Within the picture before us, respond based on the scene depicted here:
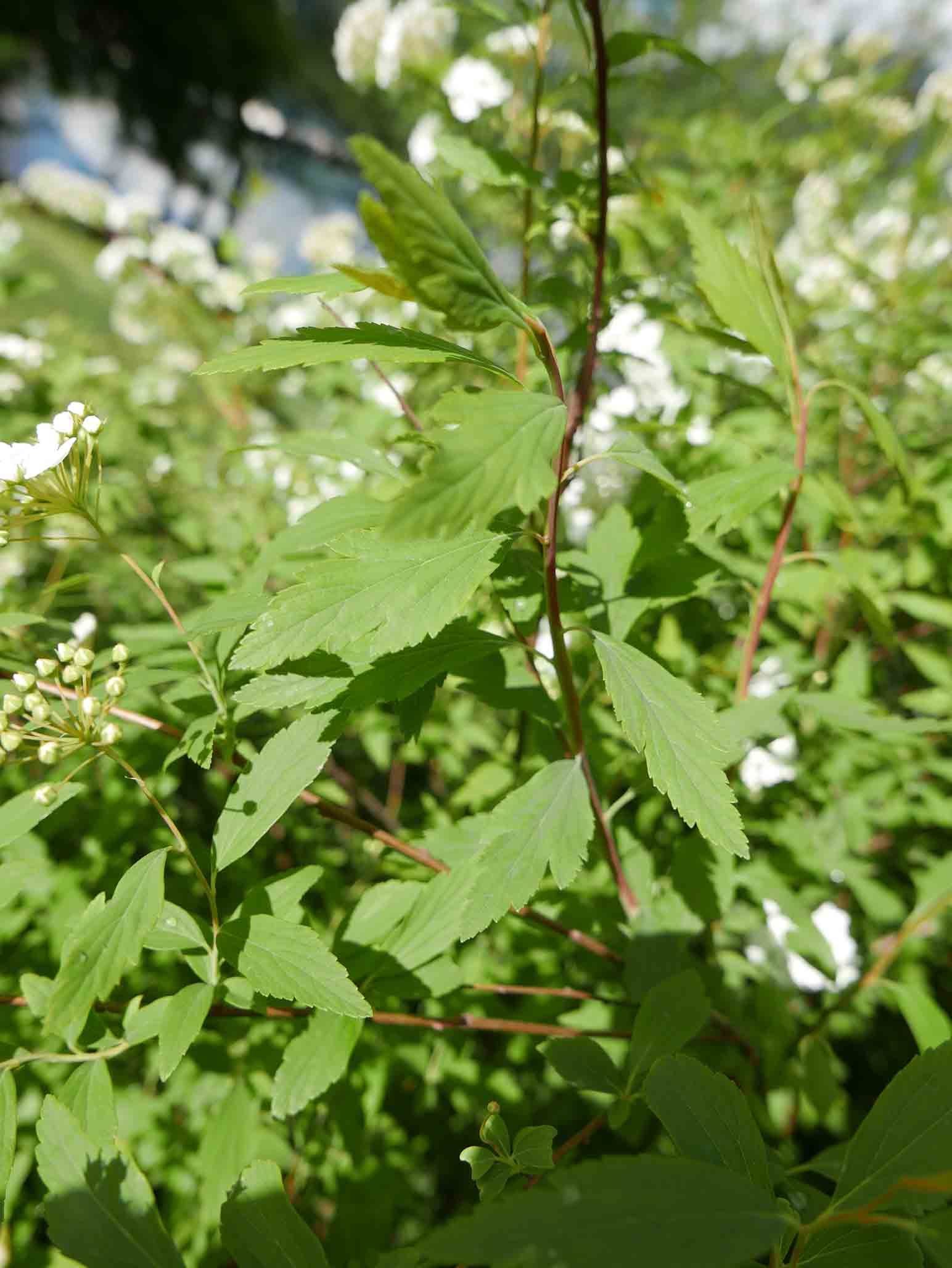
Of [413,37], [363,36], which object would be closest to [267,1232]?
[413,37]

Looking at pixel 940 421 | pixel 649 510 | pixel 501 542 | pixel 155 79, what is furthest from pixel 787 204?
pixel 155 79

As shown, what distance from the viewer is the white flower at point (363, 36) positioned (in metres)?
2.41

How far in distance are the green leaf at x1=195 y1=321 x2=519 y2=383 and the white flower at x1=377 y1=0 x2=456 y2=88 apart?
6.29ft

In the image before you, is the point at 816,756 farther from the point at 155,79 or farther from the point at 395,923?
the point at 155,79

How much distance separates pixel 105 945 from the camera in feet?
2.30

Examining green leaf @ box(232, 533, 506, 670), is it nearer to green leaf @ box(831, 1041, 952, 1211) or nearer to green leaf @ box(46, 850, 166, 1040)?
green leaf @ box(46, 850, 166, 1040)

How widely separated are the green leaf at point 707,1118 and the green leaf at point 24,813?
0.62 metres

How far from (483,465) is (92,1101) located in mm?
782

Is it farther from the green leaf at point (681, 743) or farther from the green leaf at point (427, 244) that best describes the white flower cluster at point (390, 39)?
the green leaf at point (681, 743)

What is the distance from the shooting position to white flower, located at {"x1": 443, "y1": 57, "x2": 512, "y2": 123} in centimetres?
159

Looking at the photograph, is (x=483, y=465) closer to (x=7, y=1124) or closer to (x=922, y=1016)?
(x=7, y=1124)

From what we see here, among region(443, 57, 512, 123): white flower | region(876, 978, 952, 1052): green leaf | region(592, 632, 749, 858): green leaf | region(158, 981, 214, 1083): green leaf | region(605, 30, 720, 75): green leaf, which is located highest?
region(443, 57, 512, 123): white flower

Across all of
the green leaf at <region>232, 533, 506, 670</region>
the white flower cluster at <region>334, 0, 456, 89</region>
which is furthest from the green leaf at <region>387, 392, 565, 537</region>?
the white flower cluster at <region>334, 0, 456, 89</region>

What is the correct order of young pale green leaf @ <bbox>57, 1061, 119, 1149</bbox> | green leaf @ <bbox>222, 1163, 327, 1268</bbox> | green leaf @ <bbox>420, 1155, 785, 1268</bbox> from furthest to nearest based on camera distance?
young pale green leaf @ <bbox>57, 1061, 119, 1149</bbox>, green leaf @ <bbox>222, 1163, 327, 1268</bbox>, green leaf @ <bbox>420, 1155, 785, 1268</bbox>
